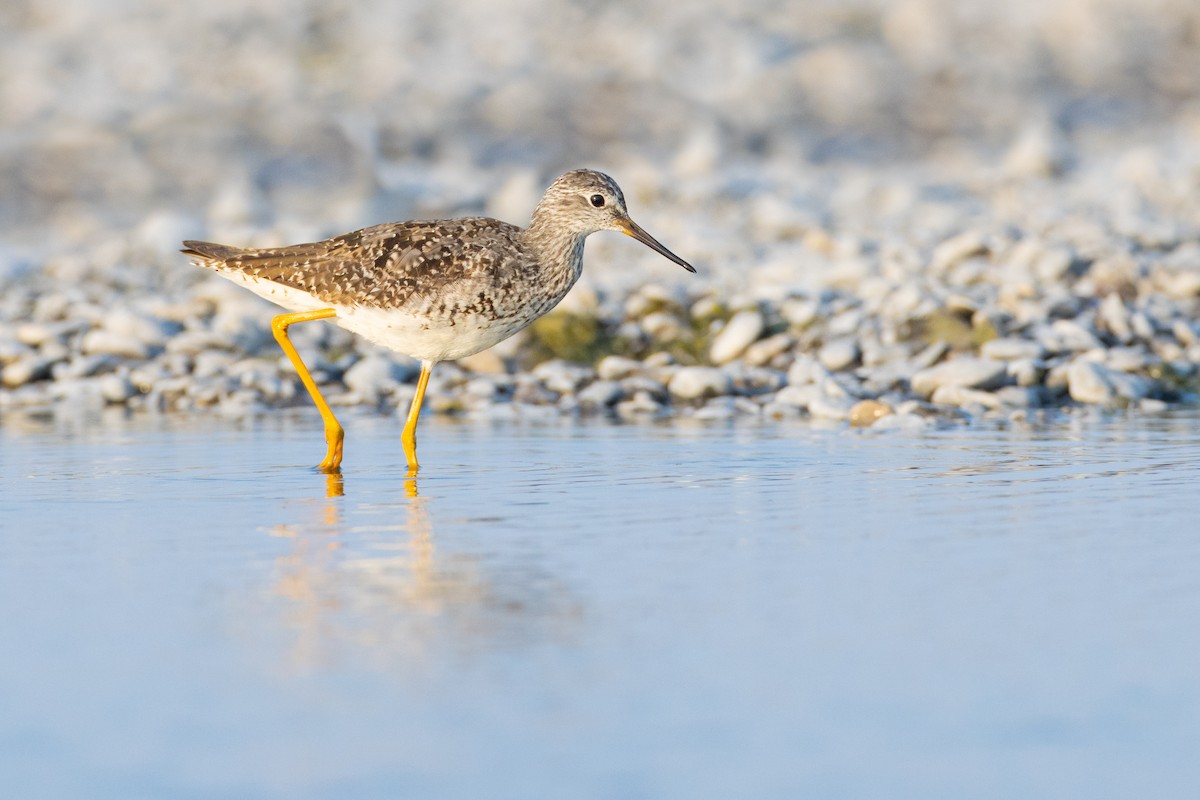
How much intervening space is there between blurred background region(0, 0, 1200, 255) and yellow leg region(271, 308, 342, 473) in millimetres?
9019

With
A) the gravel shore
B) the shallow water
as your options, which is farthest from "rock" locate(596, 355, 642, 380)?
the shallow water

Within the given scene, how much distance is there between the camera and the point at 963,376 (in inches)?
456

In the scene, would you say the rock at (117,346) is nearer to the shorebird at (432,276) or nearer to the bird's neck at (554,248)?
the shorebird at (432,276)

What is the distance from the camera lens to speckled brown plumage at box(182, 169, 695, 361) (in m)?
9.41

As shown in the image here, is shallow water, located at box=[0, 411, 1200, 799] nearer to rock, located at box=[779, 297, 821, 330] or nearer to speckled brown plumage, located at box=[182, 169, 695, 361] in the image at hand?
speckled brown plumage, located at box=[182, 169, 695, 361]

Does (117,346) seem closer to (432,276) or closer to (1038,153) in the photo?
(432,276)

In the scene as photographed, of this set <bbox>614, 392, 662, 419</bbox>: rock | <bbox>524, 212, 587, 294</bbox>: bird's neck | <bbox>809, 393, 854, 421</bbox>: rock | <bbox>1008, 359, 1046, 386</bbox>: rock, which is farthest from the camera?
<bbox>614, 392, 662, 419</bbox>: rock

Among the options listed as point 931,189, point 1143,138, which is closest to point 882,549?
point 931,189

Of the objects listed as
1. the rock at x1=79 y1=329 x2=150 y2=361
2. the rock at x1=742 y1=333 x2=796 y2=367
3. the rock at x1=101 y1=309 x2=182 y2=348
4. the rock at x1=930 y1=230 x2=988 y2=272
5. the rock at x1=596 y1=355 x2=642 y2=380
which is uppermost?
the rock at x1=930 y1=230 x2=988 y2=272

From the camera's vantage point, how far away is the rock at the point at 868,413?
35.2ft

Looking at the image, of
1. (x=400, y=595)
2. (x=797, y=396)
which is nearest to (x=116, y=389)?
(x=797, y=396)

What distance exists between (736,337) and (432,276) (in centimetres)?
443

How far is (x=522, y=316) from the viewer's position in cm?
975

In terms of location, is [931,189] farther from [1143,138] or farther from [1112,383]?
[1112,383]
